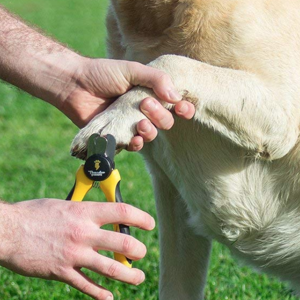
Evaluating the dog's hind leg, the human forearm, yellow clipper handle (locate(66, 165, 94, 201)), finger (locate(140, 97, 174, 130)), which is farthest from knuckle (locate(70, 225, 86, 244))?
the dog's hind leg

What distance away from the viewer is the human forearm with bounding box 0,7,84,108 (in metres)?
2.74

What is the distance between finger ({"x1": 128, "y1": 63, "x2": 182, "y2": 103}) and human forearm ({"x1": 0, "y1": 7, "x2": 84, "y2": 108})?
325 mm

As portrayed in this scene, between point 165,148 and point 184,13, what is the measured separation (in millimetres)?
560

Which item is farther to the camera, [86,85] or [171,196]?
[171,196]

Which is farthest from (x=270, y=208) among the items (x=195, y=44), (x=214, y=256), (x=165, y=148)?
(x=214, y=256)

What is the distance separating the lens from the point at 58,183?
6.28 meters

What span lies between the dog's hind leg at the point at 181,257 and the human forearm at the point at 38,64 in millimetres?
950

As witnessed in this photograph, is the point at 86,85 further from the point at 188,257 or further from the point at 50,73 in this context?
the point at 188,257

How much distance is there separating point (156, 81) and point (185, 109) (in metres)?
0.14

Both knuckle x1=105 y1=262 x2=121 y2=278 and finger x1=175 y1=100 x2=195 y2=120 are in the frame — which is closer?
knuckle x1=105 y1=262 x2=121 y2=278

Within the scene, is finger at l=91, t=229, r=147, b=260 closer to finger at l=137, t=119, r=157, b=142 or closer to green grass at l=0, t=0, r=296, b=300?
finger at l=137, t=119, r=157, b=142

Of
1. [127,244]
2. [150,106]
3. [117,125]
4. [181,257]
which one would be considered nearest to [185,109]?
[150,106]

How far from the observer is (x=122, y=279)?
2121 mm

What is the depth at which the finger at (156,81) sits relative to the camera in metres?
2.36
